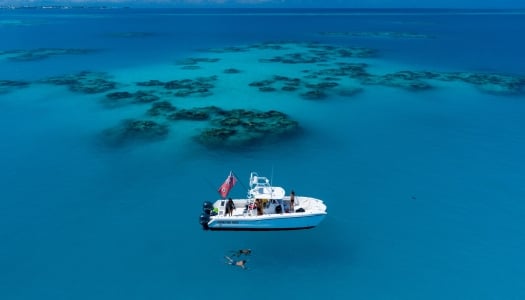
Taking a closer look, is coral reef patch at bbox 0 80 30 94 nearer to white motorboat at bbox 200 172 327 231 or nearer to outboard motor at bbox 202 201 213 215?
outboard motor at bbox 202 201 213 215

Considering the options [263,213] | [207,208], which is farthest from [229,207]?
[263,213]

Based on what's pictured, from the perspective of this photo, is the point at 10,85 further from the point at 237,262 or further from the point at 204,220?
the point at 237,262

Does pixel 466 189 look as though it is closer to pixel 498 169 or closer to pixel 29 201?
pixel 498 169

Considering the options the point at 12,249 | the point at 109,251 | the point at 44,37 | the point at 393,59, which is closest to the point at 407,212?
the point at 109,251

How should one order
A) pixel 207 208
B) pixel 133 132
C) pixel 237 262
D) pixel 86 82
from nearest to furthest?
1. pixel 237 262
2. pixel 207 208
3. pixel 133 132
4. pixel 86 82

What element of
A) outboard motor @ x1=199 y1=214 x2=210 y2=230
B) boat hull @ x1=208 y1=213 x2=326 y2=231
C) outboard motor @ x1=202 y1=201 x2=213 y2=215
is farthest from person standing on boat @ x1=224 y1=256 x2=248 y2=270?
outboard motor @ x1=202 y1=201 x2=213 y2=215

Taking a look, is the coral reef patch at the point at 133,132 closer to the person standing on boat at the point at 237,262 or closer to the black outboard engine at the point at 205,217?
the black outboard engine at the point at 205,217

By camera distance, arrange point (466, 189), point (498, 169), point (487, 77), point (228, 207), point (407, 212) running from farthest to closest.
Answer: point (487, 77), point (498, 169), point (466, 189), point (407, 212), point (228, 207)

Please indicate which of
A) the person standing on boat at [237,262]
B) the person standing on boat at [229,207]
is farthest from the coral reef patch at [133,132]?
the person standing on boat at [237,262]
